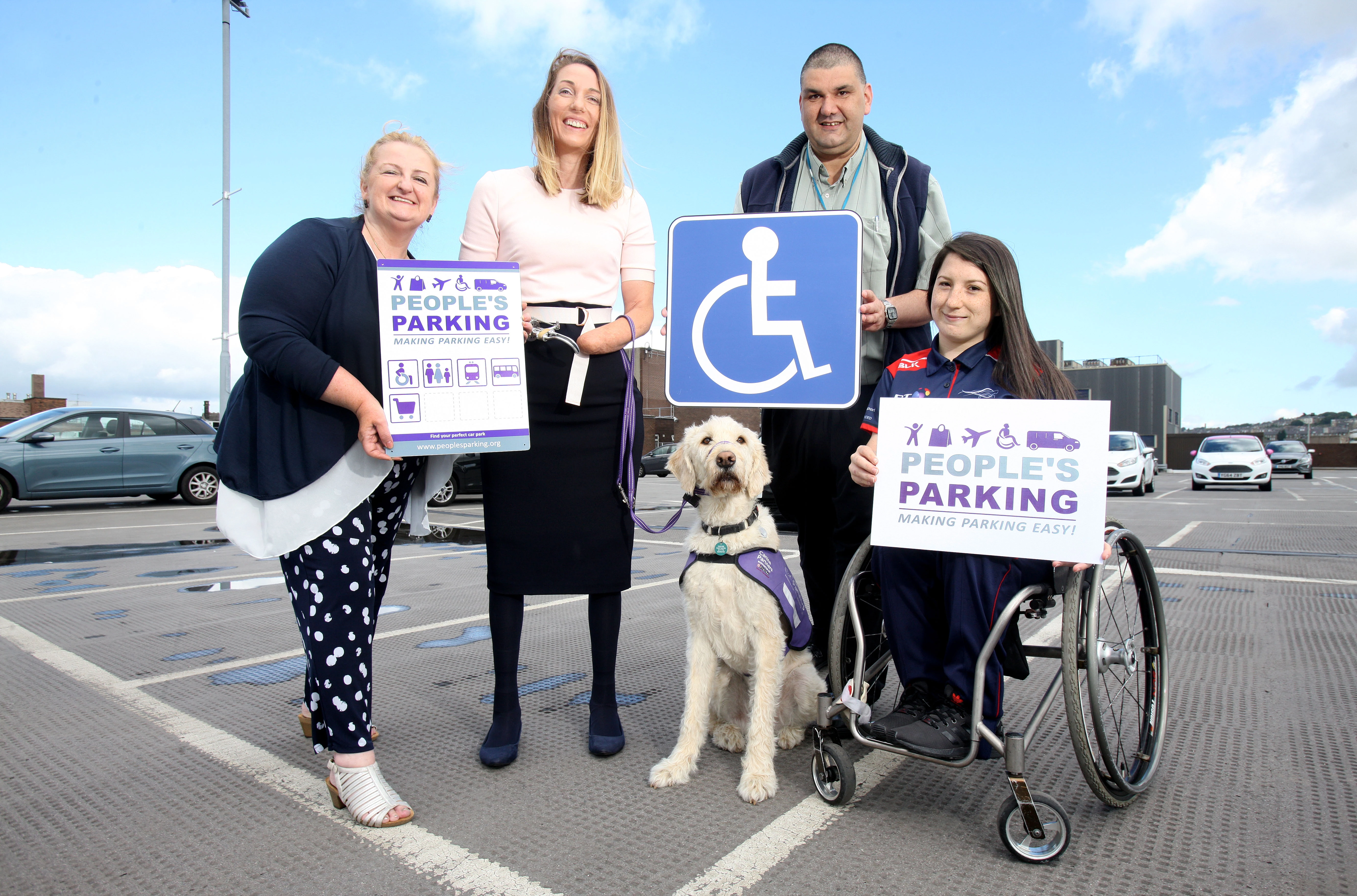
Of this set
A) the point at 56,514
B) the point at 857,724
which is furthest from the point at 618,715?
the point at 56,514

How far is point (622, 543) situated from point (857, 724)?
3.17 ft

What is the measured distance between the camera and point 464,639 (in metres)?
4.13

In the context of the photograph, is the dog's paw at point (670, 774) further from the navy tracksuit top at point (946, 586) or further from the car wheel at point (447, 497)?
the car wheel at point (447, 497)

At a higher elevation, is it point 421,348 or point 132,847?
point 421,348

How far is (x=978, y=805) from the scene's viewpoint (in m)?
→ 2.25

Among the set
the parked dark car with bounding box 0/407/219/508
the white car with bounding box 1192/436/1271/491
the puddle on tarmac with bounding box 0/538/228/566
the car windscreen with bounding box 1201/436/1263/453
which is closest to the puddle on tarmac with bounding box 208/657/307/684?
the puddle on tarmac with bounding box 0/538/228/566

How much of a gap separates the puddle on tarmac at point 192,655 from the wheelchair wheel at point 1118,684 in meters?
3.78

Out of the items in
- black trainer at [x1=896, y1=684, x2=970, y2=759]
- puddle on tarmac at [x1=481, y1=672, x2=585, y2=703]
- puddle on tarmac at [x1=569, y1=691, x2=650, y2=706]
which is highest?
black trainer at [x1=896, y1=684, x2=970, y2=759]

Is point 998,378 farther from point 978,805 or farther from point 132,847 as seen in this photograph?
point 132,847

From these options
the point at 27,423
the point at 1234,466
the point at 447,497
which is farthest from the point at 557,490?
the point at 1234,466

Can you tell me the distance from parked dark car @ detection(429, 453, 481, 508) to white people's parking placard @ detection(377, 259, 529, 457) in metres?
10.9

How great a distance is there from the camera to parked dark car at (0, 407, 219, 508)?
11188 millimetres

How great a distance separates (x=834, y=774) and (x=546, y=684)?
1536 millimetres

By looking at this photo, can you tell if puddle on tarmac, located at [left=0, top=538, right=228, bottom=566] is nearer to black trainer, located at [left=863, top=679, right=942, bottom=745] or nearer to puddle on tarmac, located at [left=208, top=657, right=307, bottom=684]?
puddle on tarmac, located at [left=208, top=657, right=307, bottom=684]
